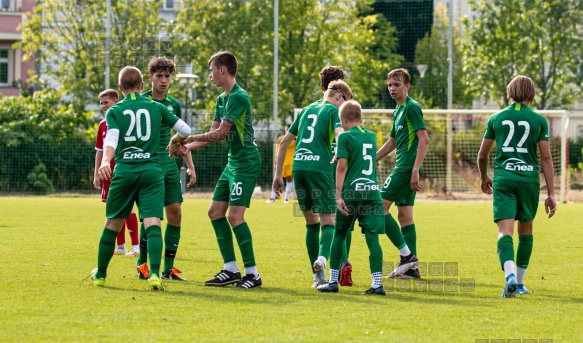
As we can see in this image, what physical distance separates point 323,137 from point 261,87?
68.0ft

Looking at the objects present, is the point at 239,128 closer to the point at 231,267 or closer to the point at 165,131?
the point at 165,131

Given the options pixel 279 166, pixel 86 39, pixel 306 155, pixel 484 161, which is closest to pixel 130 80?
pixel 279 166

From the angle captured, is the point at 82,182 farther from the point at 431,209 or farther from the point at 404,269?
the point at 404,269

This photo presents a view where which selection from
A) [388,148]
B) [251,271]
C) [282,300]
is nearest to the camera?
[282,300]

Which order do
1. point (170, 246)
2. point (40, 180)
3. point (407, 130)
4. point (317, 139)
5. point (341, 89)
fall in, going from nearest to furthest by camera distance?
point (317, 139) → point (341, 89) → point (170, 246) → point (407, 130) → point (40, 180)

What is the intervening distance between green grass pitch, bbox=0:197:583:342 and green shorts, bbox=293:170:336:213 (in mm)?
723

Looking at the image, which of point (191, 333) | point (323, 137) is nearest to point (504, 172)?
point (323, 137)

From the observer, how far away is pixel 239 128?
8.27m

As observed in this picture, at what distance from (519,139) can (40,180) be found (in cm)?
2166

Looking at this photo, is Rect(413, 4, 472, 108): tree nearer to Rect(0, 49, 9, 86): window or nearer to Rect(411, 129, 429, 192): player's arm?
Rect(0, 49, 9, 86): window

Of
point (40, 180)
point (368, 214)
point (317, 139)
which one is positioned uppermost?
point (317, 139)

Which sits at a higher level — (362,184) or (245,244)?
(362,184)

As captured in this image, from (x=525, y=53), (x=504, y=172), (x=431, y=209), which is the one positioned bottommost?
(x=431, y=209)

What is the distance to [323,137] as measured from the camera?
841cm
